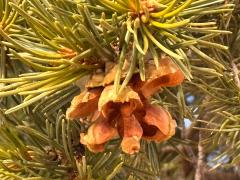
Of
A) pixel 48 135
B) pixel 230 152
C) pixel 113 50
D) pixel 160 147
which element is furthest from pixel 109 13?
pixel 160 147

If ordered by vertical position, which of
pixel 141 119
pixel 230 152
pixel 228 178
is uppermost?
pixel 141 119

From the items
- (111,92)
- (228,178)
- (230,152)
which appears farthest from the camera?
(228,178)

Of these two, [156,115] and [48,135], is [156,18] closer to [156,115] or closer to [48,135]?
[156,115]

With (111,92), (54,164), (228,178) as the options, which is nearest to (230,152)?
(54,164)

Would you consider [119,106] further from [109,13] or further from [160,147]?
[160,147]

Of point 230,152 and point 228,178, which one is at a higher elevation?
point 230,152

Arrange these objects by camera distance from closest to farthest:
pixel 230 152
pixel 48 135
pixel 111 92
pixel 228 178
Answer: pixel 111 92 → pixel 48 135 → pixel 230 152 → pixel 228 178

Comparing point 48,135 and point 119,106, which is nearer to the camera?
point 119,106
